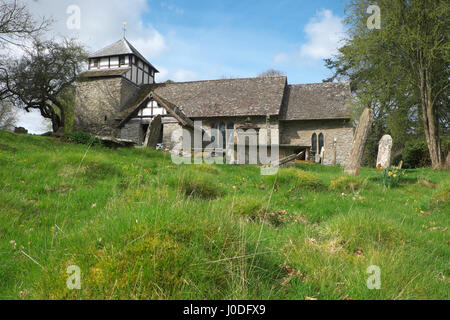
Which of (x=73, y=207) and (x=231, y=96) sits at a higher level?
(x=231, y=96)

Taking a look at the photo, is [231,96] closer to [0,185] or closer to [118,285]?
[0,185]

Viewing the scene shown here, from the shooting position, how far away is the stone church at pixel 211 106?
890 inches

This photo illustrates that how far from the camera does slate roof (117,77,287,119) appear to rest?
23.3m

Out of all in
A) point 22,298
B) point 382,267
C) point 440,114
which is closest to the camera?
point 22,298

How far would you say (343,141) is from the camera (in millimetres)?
22500

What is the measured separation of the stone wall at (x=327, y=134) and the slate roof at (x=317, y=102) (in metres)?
0.66

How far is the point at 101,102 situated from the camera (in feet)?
90.7

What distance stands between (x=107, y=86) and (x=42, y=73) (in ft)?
18.4

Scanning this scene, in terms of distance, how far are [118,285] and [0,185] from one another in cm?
473

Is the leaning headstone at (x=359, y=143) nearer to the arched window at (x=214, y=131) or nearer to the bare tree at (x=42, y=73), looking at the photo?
the arched window at (x=214, y=131)

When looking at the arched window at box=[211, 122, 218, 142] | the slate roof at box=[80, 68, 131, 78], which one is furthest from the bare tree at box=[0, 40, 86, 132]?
the arched window at box=[211, 122, 218, 142]

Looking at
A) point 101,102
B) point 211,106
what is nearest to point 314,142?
point 211,106

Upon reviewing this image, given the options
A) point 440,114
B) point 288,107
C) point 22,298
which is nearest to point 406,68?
point 440,114

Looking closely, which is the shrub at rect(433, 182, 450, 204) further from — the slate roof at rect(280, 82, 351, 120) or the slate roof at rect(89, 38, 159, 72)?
the slate roof at rect(89, 38, 159, 72)
